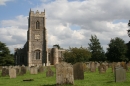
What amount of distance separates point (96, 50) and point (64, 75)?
53209mm

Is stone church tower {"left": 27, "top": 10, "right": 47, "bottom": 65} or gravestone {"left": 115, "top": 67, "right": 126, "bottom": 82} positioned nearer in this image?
gravestone {"left": 115, "top": 67, "right": 126, "bottom": 82}

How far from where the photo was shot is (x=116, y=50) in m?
54.2

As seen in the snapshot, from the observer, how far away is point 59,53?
6562cm

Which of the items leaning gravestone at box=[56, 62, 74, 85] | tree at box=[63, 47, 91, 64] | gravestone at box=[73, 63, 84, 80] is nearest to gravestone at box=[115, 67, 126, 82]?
leaning gravestone at box=[56, 62, 74, 85]

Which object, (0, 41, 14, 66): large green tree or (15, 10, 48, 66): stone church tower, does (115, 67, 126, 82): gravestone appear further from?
(15, 10, 48, 66): stone church tower

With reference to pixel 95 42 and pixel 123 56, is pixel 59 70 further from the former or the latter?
pixel 95 42

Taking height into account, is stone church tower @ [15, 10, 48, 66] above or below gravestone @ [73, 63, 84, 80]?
above

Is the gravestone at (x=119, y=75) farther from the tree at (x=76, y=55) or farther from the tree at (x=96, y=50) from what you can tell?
the tree at (x=96, y=50)

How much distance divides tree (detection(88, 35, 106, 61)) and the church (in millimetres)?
9622

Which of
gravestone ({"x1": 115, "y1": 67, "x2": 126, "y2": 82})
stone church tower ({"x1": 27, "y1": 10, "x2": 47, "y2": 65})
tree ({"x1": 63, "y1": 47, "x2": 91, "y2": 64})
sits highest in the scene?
stone church tower ({"x1": 27, "y1": 10, "x2": 47, "y2": 65})

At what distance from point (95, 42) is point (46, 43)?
14847 millimetres

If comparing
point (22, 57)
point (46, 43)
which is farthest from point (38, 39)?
point (22, 57)

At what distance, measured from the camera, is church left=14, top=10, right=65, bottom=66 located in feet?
196

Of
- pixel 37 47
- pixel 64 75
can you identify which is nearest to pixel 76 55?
pixel 37 47
